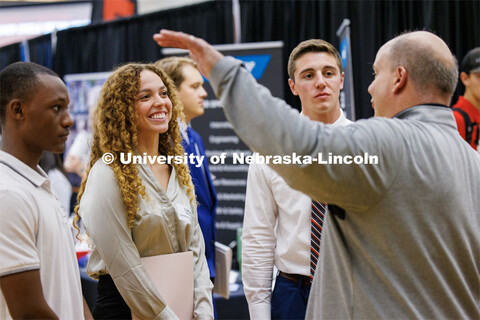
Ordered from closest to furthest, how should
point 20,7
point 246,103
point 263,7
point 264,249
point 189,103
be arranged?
1. point 246,103
2. point 264,249
3. point 189,103
4. point 263,7
5. point 20,7

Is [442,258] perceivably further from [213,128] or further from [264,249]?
[213,128]

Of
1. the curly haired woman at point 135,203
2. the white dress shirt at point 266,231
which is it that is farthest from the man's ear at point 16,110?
the white dress shirt at point 266,231

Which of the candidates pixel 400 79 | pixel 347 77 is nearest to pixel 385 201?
pixel 400 79

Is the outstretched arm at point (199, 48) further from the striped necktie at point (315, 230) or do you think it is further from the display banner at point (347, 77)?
the display banner at point (347, 77)

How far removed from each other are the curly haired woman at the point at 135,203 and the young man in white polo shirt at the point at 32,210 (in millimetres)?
152

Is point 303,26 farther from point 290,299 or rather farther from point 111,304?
point 111,304

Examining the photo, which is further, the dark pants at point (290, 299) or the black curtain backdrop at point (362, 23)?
the black curtain backdrop at point (362, 23)

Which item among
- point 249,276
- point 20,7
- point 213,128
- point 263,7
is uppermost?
point 20,7

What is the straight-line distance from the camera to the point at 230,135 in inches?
186

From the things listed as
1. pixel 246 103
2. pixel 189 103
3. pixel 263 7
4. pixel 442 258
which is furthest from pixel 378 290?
pixel 263 7

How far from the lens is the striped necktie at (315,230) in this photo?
67.2 inches

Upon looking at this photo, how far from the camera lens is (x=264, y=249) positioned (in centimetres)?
188

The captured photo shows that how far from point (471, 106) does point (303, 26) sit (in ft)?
8.05

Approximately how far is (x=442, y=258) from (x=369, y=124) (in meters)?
0.34
